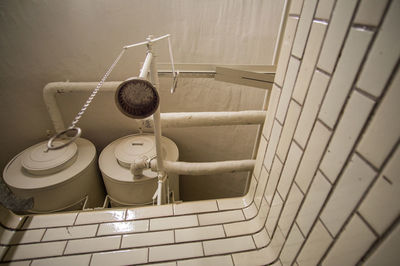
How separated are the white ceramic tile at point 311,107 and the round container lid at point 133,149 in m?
1.24

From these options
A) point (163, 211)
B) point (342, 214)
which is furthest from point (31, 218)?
point (342, 214)

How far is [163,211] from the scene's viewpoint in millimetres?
935

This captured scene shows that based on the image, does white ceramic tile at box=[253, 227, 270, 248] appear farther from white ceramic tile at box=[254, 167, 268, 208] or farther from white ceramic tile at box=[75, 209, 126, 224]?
white ceramic tile at box=[75, 209, 126, 224]

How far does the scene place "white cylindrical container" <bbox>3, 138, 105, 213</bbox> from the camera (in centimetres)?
151

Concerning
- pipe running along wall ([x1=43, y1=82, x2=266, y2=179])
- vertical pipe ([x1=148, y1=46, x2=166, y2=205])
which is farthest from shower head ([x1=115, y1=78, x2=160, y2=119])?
pipe running along wall ([x1=43, y1=82, x2=266, y2=179])

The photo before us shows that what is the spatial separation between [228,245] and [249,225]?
0.13 m

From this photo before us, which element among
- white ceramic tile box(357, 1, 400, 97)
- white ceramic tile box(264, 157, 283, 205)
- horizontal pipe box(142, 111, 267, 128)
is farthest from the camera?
horizontal pipe box(142, 111, 267, 128)

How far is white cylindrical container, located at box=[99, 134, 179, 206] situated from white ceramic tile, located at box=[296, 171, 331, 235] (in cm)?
122

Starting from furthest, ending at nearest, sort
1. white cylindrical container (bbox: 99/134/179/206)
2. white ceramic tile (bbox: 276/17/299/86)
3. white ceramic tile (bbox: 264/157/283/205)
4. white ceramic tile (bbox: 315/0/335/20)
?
white cylindrical container (bbox: 99/134/179/206) < white ceramic tile (bbox: 264/157/283/205) < white ceramic tile (bbox: 276/17/299/86) < white ceramic tile (bbox: 315/0/335/20)

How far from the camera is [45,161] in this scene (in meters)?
1.58

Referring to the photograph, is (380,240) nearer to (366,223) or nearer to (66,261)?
(366,223)

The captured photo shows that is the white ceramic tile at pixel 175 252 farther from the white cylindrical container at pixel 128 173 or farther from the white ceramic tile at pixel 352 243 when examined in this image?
the white cylindrical container at pixel 128 173

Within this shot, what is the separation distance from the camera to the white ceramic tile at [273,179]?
0.71 metres

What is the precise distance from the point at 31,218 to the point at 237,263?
0.86m
